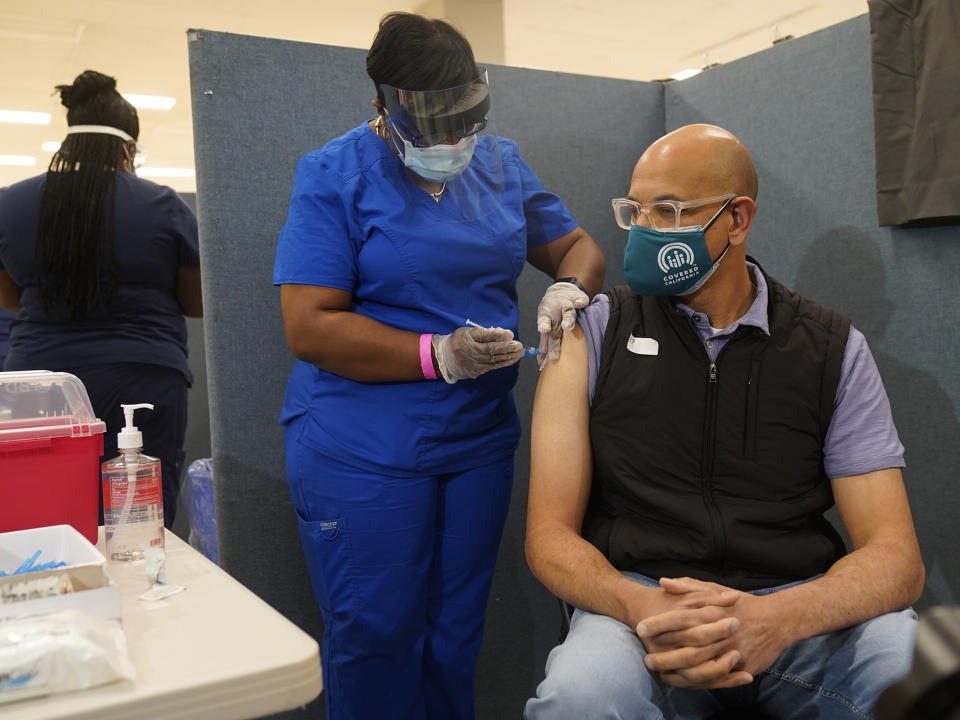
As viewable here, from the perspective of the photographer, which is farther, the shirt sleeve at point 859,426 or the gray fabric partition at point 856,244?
the gray fabric partition at point 856,244

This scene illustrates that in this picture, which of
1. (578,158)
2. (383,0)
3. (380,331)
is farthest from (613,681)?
(383,0)

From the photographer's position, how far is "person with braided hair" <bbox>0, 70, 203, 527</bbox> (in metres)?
2.11

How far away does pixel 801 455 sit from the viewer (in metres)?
1.47

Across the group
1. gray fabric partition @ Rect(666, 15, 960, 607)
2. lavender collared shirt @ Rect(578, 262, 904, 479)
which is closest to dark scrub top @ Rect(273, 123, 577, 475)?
lavender collared shirt @ Rect(578, 262, 904, 479)

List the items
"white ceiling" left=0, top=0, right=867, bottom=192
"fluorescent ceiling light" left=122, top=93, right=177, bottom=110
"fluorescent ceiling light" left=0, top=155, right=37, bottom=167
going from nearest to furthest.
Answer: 1. "white ceiling" left=0, top=0, right=867, bottom=192
2. "fluorescent ceiling light" left=122, top=93, right=177, bottom=110
3. "fluorescent ceiling light" left=0, top=155, right=37, bottom=167

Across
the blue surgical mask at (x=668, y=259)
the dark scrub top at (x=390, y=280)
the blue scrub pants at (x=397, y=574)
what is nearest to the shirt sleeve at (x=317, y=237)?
the dark scrub top at (x=390, y=280)

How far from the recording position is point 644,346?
153 centimetres

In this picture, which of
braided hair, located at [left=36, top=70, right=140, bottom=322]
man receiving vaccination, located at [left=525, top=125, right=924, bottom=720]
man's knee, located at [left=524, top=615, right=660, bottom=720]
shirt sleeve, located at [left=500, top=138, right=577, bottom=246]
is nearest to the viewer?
man's knee, located at [left=524, top=615, right=660, bottom=720]

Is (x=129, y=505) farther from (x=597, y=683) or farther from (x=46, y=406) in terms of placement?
(x=597, y=683)

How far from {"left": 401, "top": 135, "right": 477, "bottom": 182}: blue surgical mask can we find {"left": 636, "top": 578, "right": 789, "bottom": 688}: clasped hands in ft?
2.75

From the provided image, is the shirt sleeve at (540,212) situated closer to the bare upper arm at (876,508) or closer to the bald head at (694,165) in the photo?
the bald head at (694,165)

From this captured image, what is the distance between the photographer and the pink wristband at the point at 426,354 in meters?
1.56

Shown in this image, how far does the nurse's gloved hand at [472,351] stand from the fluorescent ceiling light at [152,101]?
7.16 metres

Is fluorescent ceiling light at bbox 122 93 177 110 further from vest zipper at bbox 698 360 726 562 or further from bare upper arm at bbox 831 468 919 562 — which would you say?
bare upper arm at bbox 831 468 919 562
